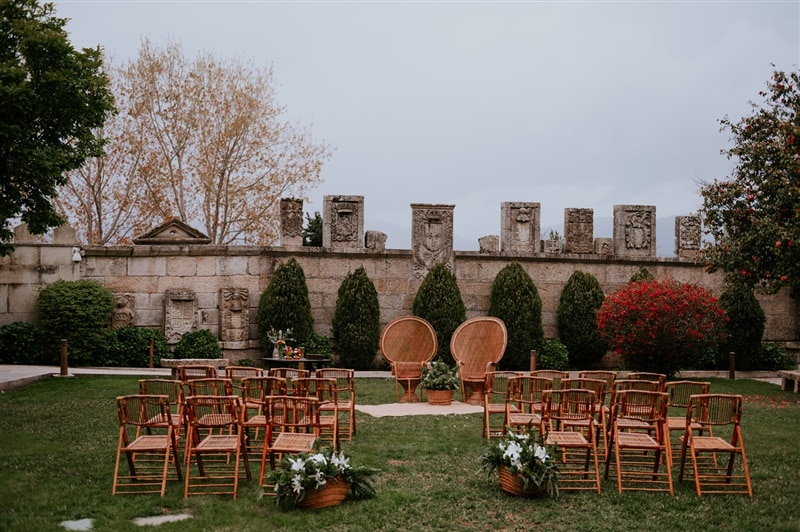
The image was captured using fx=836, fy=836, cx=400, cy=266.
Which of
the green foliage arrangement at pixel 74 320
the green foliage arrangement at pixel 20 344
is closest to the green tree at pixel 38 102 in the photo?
the green foliage arrangement at pixel 74 320

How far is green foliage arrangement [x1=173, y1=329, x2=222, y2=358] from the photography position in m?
16.2

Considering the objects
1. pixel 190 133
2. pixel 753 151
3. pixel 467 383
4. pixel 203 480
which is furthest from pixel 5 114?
pixel 190 133

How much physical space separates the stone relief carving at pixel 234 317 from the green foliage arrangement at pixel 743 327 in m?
9.93

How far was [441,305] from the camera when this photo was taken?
16.9 meters

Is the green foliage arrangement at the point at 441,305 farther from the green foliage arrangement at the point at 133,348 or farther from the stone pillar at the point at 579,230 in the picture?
the green foliage arrangement at the point at 133,348

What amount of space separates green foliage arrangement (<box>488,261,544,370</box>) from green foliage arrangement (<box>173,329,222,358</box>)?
18.5 ft

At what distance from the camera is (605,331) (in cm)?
1580

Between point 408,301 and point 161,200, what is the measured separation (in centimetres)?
1269

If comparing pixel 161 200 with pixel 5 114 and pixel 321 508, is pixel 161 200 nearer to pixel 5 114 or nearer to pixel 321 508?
pixel 5 114

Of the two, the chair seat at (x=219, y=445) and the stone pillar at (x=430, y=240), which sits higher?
the stone pillar at (x=430, y=240)

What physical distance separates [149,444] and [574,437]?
12.2ft

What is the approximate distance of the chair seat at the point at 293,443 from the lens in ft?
22.8

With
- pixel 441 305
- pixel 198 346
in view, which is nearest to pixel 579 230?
pixel 441 305

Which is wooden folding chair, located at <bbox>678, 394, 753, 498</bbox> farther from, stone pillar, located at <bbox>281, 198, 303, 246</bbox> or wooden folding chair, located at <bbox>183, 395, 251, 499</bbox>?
stone pillar, located at <bbox>281, 198, 303, 246</bbox>
